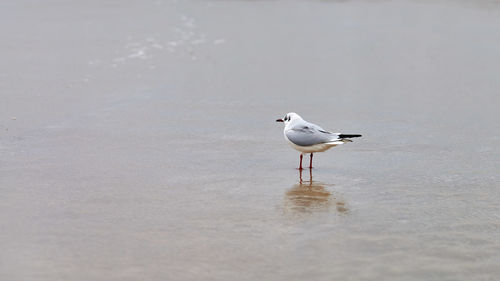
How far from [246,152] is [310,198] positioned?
147 centimetres

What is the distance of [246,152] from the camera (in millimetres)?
7559

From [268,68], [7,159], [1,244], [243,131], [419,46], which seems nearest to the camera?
[1,244]


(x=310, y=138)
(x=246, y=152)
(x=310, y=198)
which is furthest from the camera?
(x=246, y=152)

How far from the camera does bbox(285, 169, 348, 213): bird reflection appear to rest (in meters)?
5.92

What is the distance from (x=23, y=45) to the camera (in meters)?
13.1

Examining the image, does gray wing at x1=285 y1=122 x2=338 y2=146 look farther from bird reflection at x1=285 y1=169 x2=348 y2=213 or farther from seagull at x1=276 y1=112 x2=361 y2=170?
bird reflection at x1=285 y1=169 x2=348 y2=213

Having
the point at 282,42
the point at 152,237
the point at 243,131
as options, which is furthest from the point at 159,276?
the point at 282,42

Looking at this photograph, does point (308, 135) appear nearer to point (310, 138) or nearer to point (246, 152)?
point (310, 138)

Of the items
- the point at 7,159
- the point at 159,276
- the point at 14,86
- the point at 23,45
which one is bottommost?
the point at 159,276

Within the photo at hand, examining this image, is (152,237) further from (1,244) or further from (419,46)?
(419,46)

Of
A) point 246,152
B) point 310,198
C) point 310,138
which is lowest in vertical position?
point 310,198

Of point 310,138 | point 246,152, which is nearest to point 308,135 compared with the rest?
point 310,138

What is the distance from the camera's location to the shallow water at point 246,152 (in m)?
4.95

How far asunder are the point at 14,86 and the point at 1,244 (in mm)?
5578
